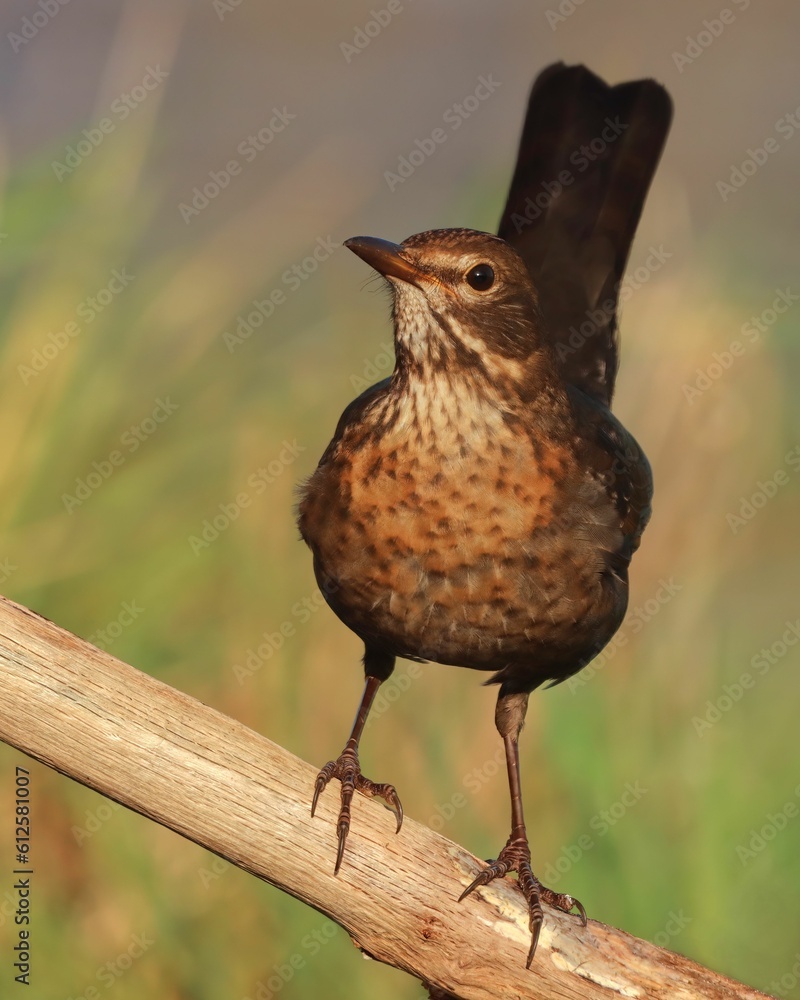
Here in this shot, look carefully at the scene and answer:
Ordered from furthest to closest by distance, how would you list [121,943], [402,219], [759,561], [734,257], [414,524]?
[402,219] → [734,257] → [759,561] → [121,943] → [414,524]

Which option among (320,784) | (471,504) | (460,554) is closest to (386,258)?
(471,504)

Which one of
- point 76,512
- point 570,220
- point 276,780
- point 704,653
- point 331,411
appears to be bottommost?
point 76,512

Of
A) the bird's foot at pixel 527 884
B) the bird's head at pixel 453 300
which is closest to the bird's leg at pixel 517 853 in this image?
the bird's foot at pixel 527 884

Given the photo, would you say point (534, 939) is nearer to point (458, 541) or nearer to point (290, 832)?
point (290, 832)

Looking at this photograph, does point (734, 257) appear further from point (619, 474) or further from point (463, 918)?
point (463, 918)

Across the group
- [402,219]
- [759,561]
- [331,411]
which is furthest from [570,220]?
[402,219]

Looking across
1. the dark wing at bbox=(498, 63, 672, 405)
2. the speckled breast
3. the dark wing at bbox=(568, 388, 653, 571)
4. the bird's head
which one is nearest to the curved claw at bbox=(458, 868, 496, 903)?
the speckled breast

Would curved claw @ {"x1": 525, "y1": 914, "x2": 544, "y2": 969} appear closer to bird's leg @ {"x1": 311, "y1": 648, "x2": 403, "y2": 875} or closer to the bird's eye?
bird's leg @ {"x1": 311, "y1": 648, "x2": 403, "y2": 875}
